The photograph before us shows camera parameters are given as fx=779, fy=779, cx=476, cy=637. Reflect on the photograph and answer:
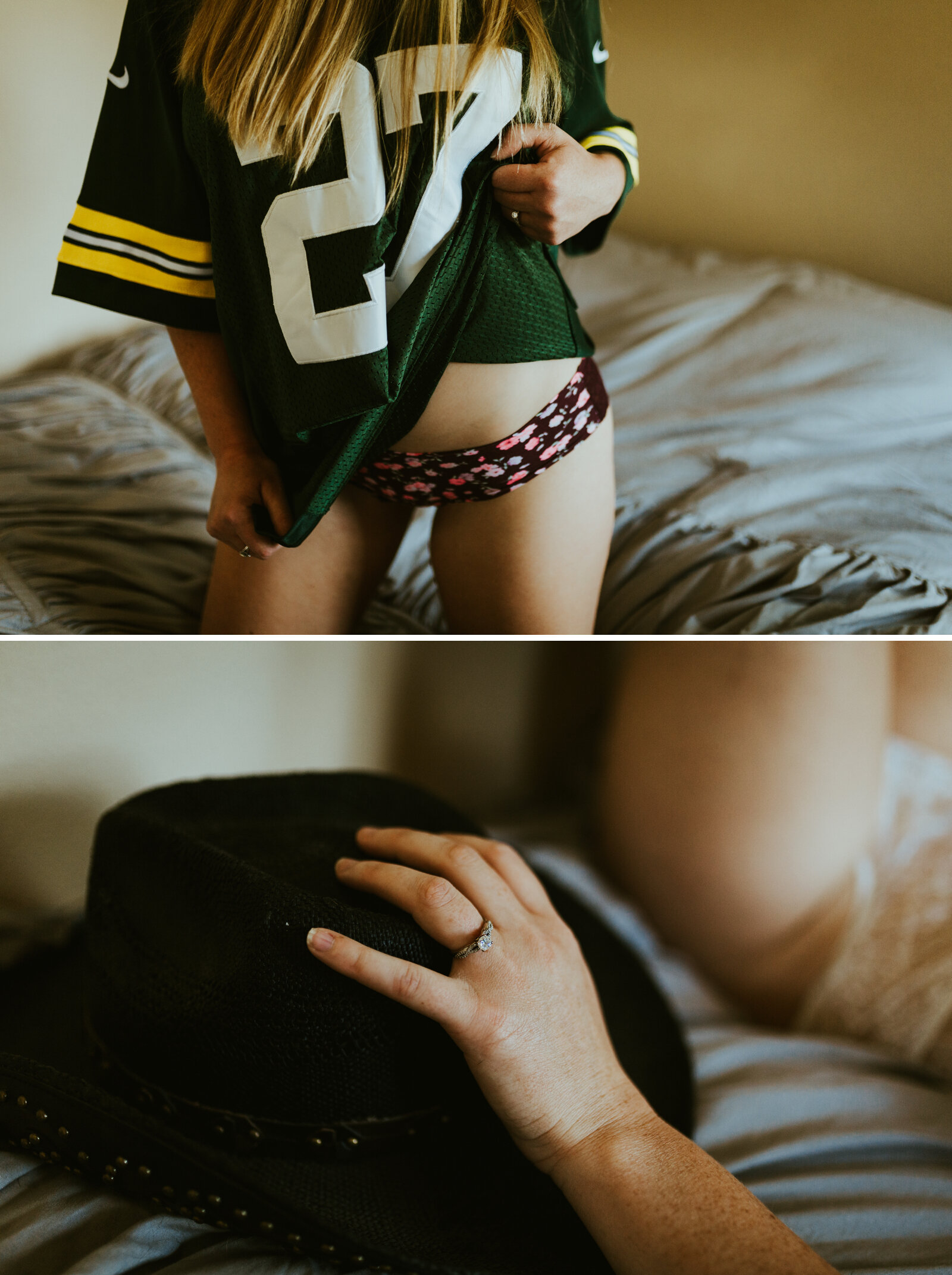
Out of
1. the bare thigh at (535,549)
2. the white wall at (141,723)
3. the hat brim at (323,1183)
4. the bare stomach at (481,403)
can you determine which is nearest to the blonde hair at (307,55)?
the bare stomach at (481,403)

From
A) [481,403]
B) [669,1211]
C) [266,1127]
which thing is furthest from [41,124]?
[669,1211]

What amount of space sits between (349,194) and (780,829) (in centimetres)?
60

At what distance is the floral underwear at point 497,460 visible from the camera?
506 millimetres

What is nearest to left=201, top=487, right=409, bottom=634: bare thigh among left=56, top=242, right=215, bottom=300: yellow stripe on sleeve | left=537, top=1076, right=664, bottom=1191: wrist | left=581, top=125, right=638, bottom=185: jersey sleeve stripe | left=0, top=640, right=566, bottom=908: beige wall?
left=0, top=640, right=566, bottom=908: beige wall

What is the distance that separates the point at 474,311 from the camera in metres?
0.46

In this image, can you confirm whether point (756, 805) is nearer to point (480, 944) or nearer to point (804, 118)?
point (480, 944)

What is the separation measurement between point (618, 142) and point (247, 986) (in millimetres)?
531

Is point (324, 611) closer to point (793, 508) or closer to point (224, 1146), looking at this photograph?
point (224, 1146)

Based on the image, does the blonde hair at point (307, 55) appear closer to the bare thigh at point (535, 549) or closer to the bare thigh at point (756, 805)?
the bare thigh at point (535, 549)

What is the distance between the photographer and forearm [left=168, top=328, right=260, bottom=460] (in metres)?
0.51

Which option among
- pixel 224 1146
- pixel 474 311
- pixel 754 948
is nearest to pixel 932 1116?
pixel 754 948

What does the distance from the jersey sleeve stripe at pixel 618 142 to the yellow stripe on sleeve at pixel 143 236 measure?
0.79 ft

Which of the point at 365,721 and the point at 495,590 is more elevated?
A: the point at 495,590

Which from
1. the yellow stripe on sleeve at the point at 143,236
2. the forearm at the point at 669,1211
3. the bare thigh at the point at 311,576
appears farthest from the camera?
the bare thigh at the point at 311,576
